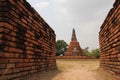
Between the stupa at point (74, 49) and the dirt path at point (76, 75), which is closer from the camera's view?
the dirt path at point (76, 75)

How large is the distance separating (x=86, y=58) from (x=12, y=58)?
2025 centimetres

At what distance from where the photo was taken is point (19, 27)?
417cm

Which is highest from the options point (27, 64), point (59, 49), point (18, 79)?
point (59, 49)

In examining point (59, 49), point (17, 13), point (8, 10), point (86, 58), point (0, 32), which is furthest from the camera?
point (59, 49)

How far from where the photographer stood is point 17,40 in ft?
13.2

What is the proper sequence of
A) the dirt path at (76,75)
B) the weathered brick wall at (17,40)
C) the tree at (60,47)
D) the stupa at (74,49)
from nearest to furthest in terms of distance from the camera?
the weathered brick wall at (17,40) < the dirt path at (76,75) < the stupa at (74,49) < the tree at (60,47)

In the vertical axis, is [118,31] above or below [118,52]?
above

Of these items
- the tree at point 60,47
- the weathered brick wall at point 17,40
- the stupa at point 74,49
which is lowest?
the weathered brick wall at point 17,40

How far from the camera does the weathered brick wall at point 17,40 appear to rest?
341cm

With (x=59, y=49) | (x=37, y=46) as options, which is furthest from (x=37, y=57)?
(x=59, y=49)

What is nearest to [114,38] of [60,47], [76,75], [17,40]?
[76,75]

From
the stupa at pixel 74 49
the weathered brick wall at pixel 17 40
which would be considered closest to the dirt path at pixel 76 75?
the weathered brick wall at pixel 17 40

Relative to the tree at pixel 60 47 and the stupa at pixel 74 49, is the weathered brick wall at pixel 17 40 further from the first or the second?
the tree at pixel 60 47

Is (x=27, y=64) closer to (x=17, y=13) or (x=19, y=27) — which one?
(x=19, y=27)
